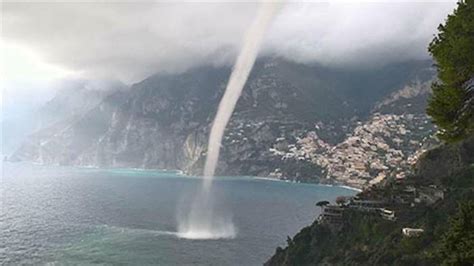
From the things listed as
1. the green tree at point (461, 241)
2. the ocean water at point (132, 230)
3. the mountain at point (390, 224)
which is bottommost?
the ocean water at point (132, 230)

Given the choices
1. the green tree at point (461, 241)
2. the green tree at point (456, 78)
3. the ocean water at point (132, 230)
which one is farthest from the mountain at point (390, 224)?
the green tree at point (461, 241)

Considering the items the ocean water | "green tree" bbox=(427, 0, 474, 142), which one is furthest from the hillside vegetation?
the ocean water

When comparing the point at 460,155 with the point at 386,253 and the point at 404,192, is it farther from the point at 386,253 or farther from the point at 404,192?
the point at 386,253

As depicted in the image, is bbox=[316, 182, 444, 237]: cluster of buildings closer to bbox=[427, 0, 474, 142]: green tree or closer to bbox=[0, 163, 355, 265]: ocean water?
bbox=[0, 163, 355, 265]: ocean water

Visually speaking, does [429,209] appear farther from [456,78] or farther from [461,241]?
[461,241]

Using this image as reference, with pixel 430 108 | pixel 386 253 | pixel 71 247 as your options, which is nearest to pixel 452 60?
pixel 430 108

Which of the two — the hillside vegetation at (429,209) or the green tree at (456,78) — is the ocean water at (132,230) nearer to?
the hillside vegetation at (429,209)

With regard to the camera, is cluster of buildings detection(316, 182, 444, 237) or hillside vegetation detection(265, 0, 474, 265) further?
cluster of buildings detection(316, 182, 444, 237)
